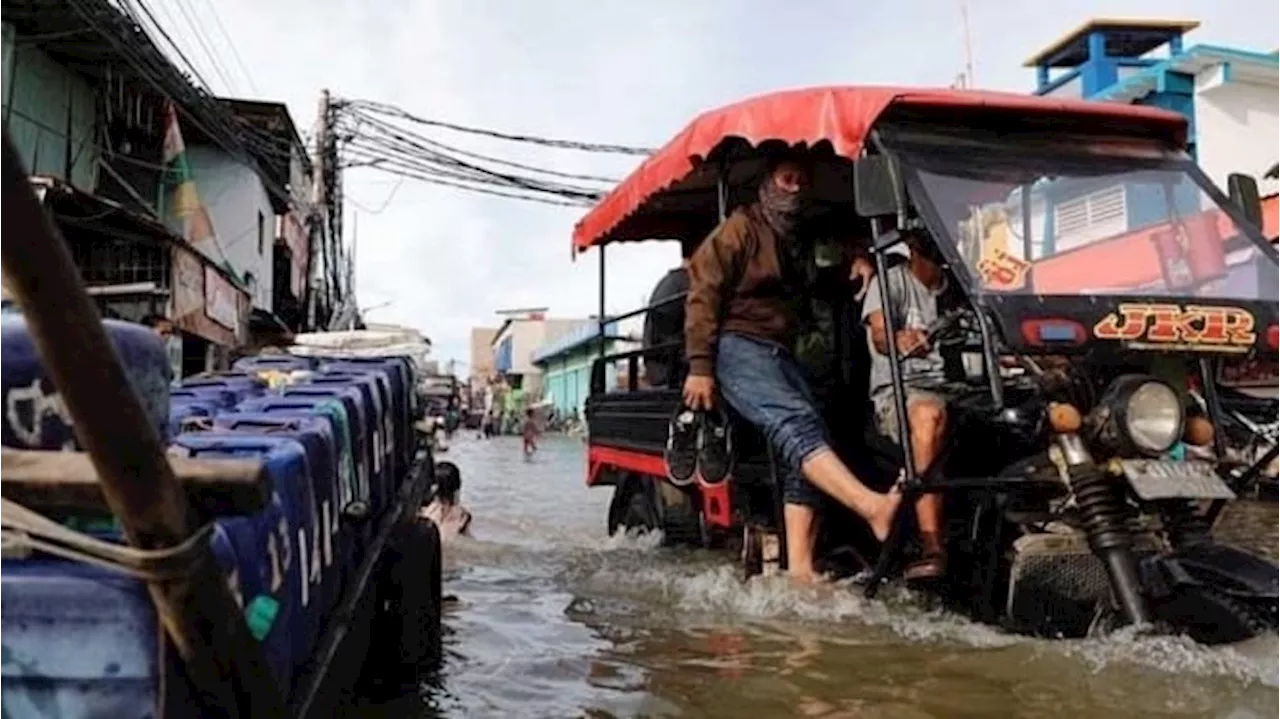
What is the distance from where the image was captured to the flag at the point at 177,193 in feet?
60.5

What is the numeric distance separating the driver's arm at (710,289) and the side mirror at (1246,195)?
6.34 feet

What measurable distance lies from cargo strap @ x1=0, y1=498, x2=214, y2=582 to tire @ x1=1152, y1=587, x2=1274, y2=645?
3055 mm

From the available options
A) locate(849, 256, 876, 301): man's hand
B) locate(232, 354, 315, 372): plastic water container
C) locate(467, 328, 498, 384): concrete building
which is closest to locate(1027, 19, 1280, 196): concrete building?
locate(849, 256, 876, 301): man's hand

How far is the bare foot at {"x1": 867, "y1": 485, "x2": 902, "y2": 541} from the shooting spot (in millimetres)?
4355

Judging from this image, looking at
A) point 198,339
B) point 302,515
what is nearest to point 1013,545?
point 302,515

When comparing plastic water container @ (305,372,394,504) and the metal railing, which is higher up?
the metal railing

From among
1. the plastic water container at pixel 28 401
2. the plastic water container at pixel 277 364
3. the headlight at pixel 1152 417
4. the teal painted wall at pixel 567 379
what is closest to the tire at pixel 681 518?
the plastic water container at pixel 277 364

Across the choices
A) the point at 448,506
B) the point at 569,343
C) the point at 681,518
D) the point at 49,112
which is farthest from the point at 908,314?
the point at 569,343

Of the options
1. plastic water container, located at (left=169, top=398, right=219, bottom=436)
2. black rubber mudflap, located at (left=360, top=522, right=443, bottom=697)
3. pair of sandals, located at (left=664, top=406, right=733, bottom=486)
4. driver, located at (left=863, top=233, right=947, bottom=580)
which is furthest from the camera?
pair of sandals, located at (left=664, top=406, right=733, bottom=486)

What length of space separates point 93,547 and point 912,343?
3.41m

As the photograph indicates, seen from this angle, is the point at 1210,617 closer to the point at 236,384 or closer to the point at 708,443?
the point at 708,443

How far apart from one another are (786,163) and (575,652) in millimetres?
2168

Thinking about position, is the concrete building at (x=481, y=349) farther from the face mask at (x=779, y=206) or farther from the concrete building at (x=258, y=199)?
the face mask at (x=779, y=206)

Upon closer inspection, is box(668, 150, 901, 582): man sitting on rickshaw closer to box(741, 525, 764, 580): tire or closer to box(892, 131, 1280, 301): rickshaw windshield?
box(741, 525, 764, 580): tire
